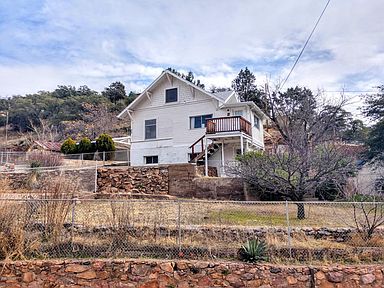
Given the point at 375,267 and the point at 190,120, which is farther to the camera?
the point at 190,120

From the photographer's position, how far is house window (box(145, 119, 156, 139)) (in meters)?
23.5

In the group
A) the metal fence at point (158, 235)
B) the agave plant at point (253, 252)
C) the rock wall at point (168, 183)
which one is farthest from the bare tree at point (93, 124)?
the agave plant at point (253, 252)

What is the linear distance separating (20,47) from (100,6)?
4.30 m

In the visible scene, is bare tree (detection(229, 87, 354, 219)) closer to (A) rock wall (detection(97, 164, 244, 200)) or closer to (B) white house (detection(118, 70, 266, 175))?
(A) rock wall (detection(97, 164, 244, 200))

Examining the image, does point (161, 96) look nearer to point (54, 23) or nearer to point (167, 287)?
point (54, 23)

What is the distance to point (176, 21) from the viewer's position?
11469 millimetres

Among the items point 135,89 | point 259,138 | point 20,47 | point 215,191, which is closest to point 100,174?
point 215,191

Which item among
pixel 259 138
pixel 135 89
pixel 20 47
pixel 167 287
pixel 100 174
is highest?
pixel 135 89

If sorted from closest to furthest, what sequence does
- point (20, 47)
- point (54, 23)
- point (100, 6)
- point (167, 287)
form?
1. point (167, 287)
2. point (100, 6)
3. point (54, 23)
4. point (20, 47)

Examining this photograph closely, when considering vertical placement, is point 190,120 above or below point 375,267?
above

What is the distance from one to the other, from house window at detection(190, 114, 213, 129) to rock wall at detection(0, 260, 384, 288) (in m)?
16.0

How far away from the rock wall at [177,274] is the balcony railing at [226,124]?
13601mm

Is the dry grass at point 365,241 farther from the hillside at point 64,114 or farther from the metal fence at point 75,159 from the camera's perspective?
the hillside at point 64,114

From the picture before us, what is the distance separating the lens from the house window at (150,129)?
927 inches
